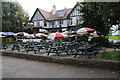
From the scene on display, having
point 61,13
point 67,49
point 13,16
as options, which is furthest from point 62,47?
point 13,16

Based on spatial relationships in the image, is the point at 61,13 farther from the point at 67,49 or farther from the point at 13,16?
the point at 67,49

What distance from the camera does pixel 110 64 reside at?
21.5 ft

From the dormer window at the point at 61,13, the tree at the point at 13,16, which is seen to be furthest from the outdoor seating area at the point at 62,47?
the tree at the point at 13,16

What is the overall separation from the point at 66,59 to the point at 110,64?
2.68 metres

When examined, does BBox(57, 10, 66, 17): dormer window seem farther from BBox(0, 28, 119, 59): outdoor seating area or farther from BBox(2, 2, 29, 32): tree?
BBox(0, 28, 119, 59): outdoor seating area

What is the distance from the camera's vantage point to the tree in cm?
3341

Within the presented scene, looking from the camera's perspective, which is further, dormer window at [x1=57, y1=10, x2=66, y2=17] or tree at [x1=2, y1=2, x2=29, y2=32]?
dormer window at [x1=57, y1=10, x2=66, y2=17]

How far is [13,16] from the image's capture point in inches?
1347

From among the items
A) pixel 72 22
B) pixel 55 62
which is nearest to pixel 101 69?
pixel 55 62

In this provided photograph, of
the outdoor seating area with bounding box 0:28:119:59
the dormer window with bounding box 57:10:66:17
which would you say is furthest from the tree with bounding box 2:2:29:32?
the outdoor seating area with bounding box 0:28:119:59

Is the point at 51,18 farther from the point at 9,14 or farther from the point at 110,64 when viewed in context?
the point at 110,64

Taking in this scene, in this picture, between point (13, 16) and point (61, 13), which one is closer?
point (13, 16)

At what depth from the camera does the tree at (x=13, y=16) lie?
33406 mm

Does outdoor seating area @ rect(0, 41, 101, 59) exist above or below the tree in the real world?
below
